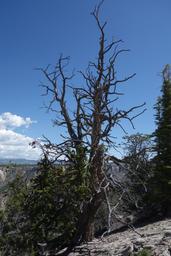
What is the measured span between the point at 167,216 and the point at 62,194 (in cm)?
671

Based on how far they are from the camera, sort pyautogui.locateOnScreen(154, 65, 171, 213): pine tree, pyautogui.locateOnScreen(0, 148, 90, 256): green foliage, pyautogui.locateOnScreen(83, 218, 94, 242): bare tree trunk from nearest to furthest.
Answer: pyautogui.locateOnScreen(0, 148, 90, 256): green foliage, pyautogui.locateOnScreen(83, 218, 94, 242): bare tree trunk, pyautogui.locateOnScreen(154, 65, 171, 213): pine tree

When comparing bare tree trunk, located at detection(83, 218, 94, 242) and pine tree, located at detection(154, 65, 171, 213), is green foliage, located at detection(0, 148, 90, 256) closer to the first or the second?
bare tree trunk, located at detection(83, 218, 94, 242)

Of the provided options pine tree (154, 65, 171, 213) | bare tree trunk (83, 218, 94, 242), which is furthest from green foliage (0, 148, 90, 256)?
pine tree (154, 65, 171, 213)

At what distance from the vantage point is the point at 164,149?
2088 cm

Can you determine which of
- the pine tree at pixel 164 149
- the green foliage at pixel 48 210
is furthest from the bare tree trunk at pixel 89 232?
the pine tree at pixel 164 149

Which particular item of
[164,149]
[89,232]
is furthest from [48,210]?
[164,149]

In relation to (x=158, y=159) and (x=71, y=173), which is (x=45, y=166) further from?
(x=158, y=159)

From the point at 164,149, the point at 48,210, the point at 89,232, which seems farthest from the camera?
the point at 164,149

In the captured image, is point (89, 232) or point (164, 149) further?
point (164, 149)

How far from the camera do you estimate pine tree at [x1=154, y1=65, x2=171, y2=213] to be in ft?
64.4

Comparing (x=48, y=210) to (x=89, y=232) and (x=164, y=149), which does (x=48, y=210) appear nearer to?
(x=89, y=232)

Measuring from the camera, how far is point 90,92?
17578mm

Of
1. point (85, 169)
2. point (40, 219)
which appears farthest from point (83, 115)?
point (40, 219)

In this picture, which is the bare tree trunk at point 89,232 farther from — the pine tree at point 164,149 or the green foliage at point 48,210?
the pine tree at point 164,149
